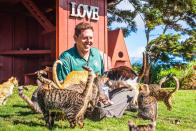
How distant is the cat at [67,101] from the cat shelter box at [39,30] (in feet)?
24.7

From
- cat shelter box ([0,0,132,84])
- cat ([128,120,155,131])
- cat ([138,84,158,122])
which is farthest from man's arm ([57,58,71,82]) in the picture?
cat shelter box ([0,0,132,84])

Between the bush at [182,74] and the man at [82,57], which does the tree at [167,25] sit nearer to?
the bush at [182,74]

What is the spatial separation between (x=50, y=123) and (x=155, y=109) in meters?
1.91

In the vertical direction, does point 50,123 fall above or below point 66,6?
below

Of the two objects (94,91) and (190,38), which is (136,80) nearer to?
(94,91)

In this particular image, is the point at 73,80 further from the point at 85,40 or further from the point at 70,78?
the point at 85,40

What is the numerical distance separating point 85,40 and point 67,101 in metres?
1.10

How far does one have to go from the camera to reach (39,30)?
15.9 meters

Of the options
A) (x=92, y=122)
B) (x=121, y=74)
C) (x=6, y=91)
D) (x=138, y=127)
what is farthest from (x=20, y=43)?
(x=138, y=127)

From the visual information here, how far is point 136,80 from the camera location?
788cm

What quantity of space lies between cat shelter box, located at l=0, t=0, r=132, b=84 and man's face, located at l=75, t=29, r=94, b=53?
6.69 meters

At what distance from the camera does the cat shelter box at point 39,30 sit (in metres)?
Result: 13.4

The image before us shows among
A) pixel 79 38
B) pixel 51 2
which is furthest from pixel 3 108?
pixel 51 2

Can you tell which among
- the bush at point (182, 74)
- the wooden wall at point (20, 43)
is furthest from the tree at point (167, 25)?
the wooden wall at point (20, 43)
